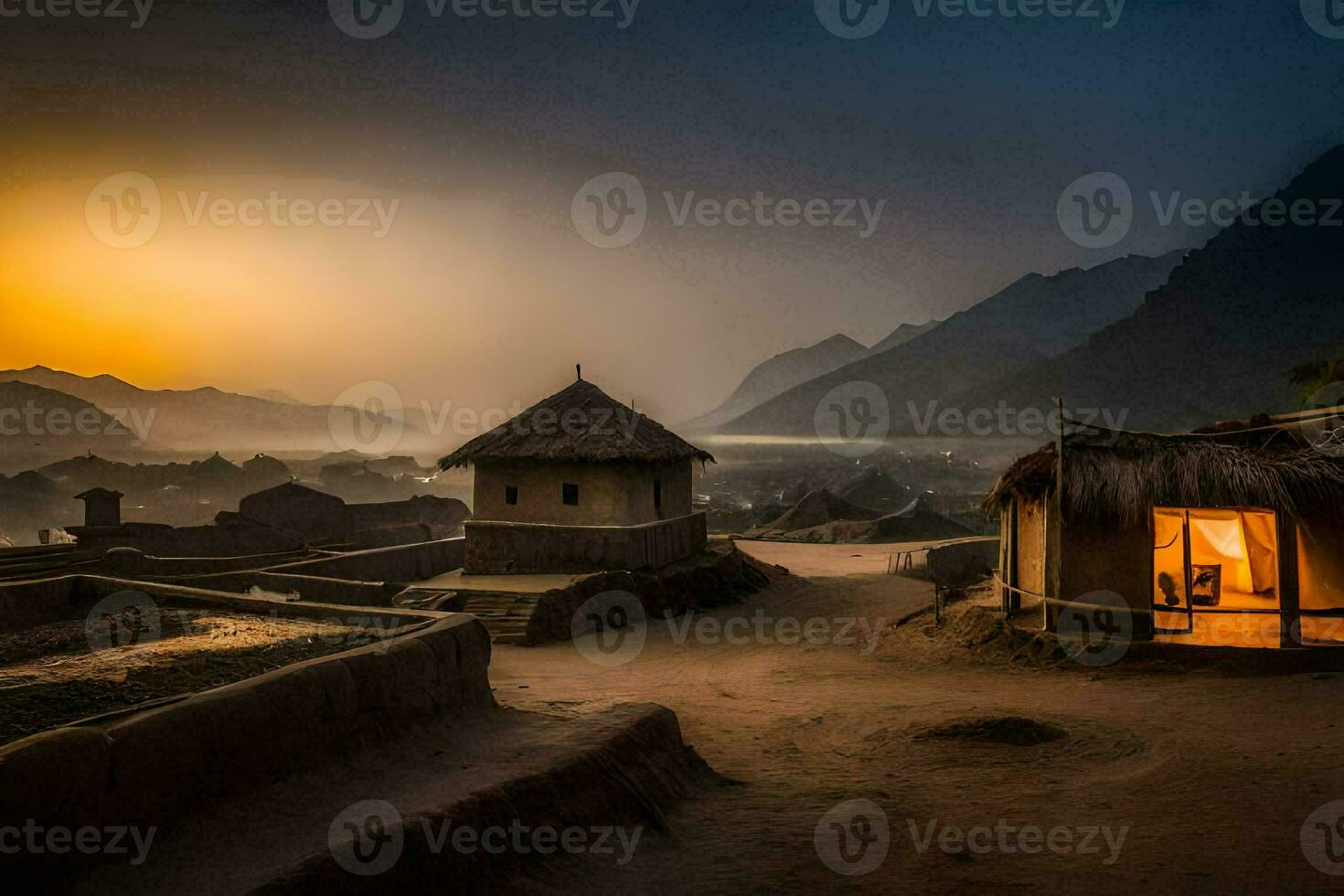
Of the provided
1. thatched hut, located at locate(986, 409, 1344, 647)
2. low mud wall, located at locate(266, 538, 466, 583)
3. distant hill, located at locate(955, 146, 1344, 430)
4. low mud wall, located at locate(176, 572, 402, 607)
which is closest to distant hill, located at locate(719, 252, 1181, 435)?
distant hill, located at locate(955, 146, 1344, 430)

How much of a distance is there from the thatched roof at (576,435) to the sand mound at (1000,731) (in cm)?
1103

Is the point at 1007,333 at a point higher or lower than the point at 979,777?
higher

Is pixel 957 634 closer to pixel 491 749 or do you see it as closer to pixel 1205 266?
pixel 491 749

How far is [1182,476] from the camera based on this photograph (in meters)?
12.3

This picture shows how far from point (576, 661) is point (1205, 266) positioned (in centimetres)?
9479

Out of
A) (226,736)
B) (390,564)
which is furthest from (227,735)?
(390,564)

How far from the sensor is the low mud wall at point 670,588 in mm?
15875

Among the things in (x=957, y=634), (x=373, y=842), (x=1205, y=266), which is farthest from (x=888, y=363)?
(x=373, y=842)

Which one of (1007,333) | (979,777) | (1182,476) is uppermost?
(1007,333)

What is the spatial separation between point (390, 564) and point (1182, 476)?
15022 millimetres

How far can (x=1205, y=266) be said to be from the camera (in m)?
86.9

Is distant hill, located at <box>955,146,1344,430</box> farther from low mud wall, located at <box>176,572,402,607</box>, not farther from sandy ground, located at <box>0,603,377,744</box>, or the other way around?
sandy ground, located at <box>0,603,377,744</box>

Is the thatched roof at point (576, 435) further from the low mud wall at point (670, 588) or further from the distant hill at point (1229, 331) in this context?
the distant hill at point (1229, 331)

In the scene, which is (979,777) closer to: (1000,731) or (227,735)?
(1000,731)
